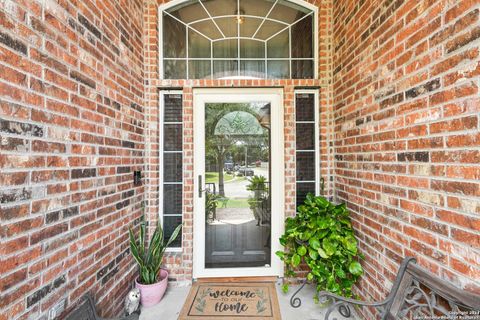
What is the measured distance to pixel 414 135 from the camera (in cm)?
135

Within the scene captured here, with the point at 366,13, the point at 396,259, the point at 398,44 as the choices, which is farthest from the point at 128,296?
the point at 366,13

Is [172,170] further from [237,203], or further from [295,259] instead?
[295,259]

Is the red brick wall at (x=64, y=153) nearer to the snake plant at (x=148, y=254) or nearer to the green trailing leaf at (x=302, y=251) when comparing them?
the snake plant at (x=148, y=254)

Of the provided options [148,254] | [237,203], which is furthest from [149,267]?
[237,203]

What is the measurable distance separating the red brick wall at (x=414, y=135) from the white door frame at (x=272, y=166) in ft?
2.29

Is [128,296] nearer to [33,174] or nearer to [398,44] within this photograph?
[33,174]

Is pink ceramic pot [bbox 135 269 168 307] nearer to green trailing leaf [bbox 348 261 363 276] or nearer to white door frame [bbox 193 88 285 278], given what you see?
white door frame [bbox 193 88 285 278]

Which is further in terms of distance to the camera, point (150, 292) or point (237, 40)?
point (237, 40)

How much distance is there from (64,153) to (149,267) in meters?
1.35

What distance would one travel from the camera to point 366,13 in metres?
1.86

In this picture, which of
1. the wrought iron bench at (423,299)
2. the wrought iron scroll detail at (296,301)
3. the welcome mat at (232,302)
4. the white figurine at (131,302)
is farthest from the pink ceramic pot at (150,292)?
the wrought iron bench at (423,299)

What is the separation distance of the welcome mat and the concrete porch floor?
6 centimetres

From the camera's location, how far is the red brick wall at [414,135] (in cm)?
104

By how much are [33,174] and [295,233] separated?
184cm
